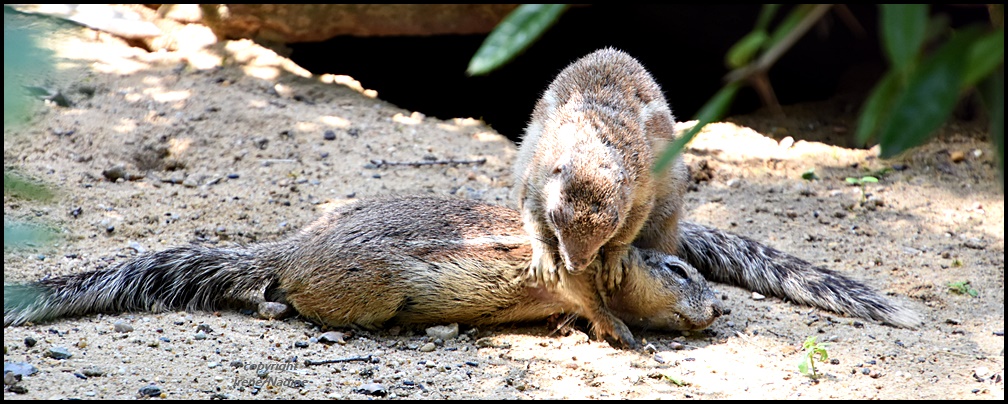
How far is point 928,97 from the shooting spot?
110 centimetres

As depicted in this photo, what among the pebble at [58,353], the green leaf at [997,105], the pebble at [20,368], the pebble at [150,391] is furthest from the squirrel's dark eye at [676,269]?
the green leaf at [997,105]

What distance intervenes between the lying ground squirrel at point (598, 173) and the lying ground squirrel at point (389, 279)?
0.15 metres

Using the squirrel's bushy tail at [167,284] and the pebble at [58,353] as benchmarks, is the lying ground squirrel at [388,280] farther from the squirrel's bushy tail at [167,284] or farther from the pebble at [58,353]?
the pebble at [58,353]

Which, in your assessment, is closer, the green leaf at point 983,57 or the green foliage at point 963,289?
the green leaf at point 983,57

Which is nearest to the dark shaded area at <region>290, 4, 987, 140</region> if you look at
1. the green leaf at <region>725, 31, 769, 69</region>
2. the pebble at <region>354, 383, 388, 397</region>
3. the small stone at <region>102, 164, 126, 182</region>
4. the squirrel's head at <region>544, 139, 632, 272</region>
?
the small stone at <region>102, 164, 126, 182</region>

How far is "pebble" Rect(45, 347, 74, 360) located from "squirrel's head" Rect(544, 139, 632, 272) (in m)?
1.98

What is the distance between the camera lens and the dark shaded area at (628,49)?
8.20 m

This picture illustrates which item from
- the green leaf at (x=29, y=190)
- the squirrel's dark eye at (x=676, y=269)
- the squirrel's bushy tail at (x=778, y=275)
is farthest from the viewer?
the squirrel's bushy tail at (x=778, y=275)

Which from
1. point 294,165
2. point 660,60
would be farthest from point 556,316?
point 660,60

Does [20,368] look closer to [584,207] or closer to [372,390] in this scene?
[372,390]

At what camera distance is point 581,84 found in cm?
453

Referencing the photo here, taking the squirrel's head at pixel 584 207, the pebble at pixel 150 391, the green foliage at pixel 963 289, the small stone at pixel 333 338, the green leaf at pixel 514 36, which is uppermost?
the green leaf at pixel 514 36

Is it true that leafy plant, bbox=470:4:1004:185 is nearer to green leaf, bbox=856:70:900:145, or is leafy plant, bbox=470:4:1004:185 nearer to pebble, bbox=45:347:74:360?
green leaf, bbox=856:70:900:145

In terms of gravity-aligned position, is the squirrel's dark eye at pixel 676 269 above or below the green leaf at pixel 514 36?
below
